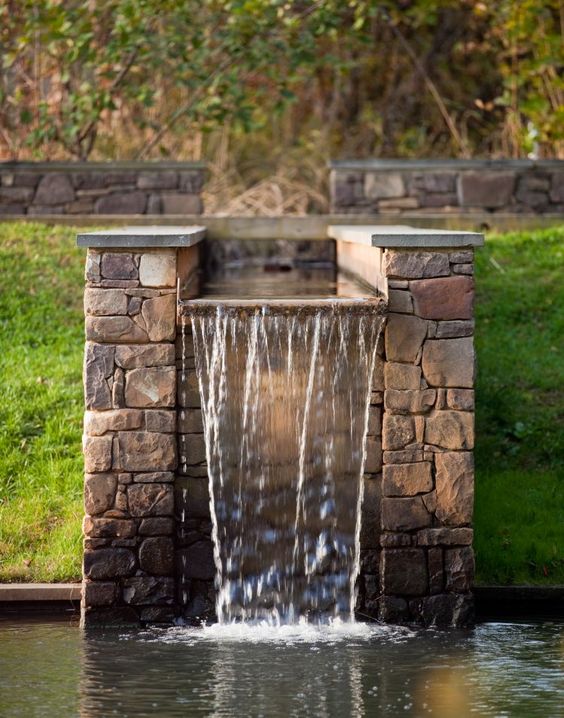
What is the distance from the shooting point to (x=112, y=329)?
6422 millimetres

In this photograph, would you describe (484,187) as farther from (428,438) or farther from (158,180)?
(428,438)

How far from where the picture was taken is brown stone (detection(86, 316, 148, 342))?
6418 mm

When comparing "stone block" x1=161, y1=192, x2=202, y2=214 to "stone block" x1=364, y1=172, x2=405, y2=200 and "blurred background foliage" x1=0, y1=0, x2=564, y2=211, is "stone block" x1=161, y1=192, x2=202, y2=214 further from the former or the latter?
"stone block" x1=364, y1=172, x2=405, y2=200

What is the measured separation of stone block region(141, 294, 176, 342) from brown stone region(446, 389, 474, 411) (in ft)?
4.49

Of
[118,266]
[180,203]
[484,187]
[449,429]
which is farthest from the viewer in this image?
[484,187]

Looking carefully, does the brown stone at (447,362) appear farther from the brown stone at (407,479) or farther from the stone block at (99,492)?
the stone block at (99,492)

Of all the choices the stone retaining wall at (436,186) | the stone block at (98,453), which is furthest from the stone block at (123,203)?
the stone block at (98,453)

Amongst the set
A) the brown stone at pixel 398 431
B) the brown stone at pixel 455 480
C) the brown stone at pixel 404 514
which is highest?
the brown stone at pixel 398 431

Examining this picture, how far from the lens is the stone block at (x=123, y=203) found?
12.4m

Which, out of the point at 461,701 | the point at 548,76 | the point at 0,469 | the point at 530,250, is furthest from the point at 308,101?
the point at 461,701

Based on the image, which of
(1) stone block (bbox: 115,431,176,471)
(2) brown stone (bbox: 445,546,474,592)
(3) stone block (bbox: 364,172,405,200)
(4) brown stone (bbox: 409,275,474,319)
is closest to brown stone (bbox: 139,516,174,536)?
(1) stone block (bbox: 115,431,176,471)

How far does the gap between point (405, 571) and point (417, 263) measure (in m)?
1.50

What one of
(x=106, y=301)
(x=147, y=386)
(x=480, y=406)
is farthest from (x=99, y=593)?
(x=480, y=406)

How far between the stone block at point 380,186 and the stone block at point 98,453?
662 centimetres
